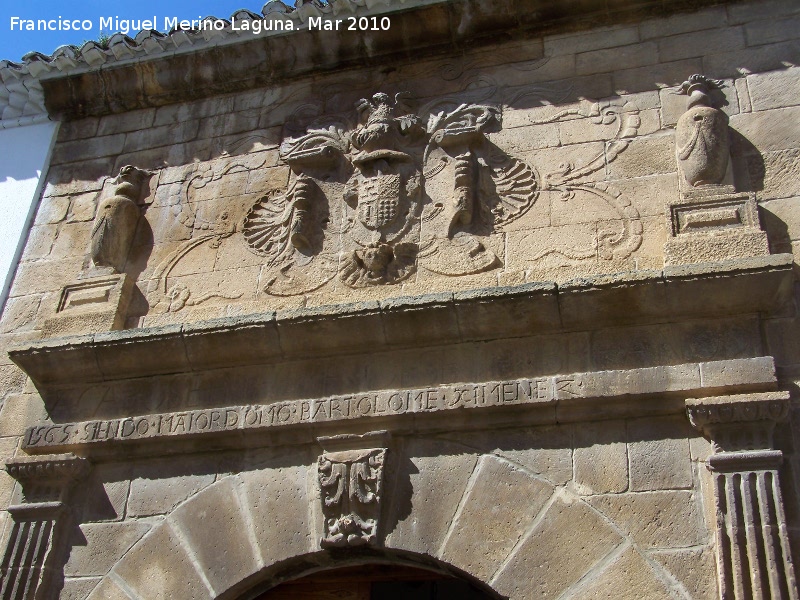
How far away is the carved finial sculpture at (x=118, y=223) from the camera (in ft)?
17.8

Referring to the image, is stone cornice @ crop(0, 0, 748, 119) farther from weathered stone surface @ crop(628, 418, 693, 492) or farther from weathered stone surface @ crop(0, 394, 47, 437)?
weathered stone surface @ crop(628, 418, 693, 492)

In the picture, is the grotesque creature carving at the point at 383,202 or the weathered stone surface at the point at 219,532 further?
the grotesque creature carving at the point at 383,202

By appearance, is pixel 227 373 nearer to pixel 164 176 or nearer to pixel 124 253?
pixel 124 253

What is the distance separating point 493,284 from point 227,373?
4.44 ft

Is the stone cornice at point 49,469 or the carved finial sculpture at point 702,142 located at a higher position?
the carved finial sculpture at point 702,142

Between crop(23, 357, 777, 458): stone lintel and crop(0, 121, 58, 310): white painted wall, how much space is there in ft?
4.47

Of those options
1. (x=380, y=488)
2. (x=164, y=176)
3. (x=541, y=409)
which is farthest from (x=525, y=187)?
(x=164, y=176)

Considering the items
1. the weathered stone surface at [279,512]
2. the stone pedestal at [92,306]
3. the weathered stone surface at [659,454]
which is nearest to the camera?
the weathered stone surface at [659,454]

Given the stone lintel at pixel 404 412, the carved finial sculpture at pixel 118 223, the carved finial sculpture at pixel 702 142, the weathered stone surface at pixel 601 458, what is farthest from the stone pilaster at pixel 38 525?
the carved finial sculpture at pixel 702 142

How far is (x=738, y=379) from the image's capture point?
391 centimetres

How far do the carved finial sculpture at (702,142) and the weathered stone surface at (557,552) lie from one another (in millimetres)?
1688

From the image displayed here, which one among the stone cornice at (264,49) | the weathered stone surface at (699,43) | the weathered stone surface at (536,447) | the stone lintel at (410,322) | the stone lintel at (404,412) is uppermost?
the stone cornice at (264,49)

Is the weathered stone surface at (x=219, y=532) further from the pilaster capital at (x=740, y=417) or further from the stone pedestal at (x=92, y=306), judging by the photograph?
the pilaster capital at (x=740, y=417)

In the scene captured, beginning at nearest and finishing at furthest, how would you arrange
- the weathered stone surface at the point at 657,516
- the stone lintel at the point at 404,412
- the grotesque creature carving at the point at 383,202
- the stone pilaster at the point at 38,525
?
1. the weathered stone surface at the point at 657,516
2. the stone lintel at the point at 404,412
3. the stone pilaster at the point at 38,525
4. the grotesque creature carving at the point at 383,202
